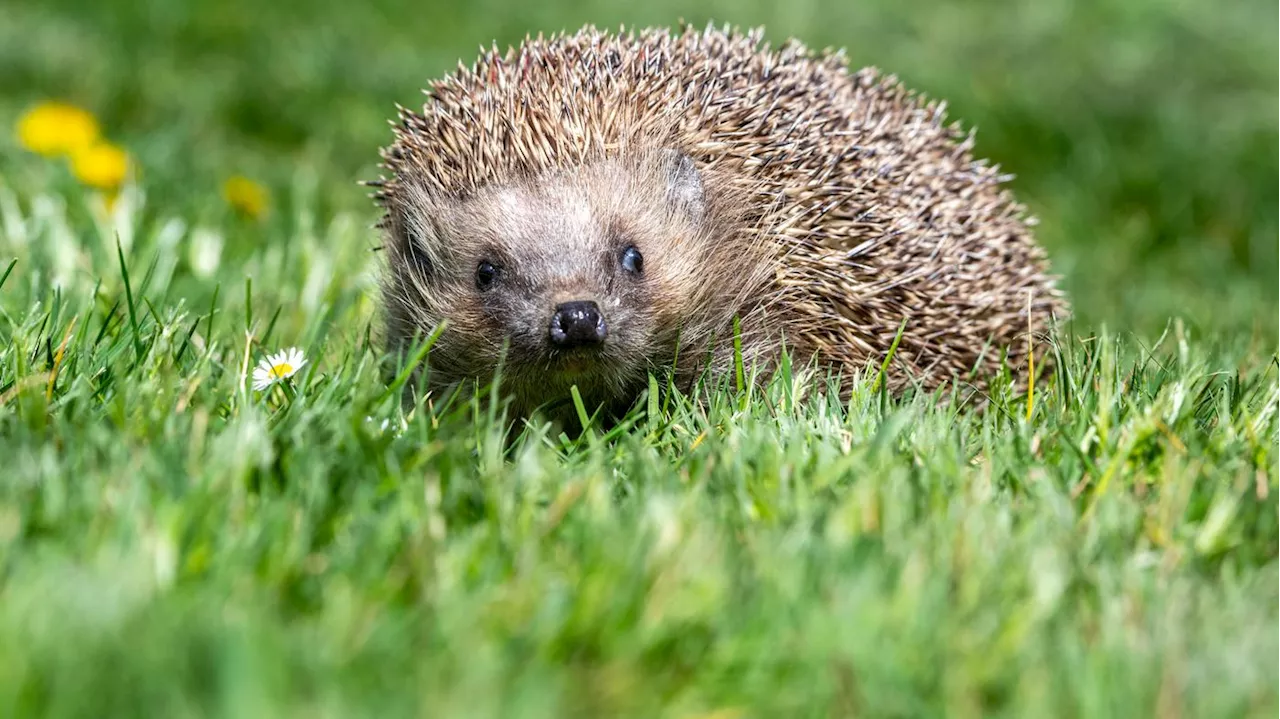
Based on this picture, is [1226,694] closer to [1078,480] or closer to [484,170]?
[1078,480]

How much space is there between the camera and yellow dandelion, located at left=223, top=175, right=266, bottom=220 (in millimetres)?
5465

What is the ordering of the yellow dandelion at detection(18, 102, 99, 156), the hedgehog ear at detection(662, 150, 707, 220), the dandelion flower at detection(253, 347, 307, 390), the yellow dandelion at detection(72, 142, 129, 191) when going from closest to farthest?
the dandelion flower at detection(253, 347, 307, 390) < the hedgehog ear at detection(662, 150, 707, 220) < the yellow dandelion at detection(72, 142, 129, 191) < the yellow dandelion at detection(18, 102, 99, 156)

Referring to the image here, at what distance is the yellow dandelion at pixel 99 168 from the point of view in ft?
17.7

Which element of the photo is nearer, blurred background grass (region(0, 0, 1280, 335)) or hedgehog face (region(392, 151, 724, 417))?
hedgehog face (region(392, 151, 724, 417))

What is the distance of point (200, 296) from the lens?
4391 mm

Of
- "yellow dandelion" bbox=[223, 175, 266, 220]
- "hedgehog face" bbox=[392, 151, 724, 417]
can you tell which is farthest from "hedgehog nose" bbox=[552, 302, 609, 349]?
"yellow dandelion" bbox=[223, 175, 266, 220]

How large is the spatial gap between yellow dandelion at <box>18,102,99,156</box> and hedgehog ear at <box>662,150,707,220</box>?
2.91 metres

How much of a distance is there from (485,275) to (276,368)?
667 millimetres

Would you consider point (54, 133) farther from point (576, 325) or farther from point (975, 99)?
point (975, 99)

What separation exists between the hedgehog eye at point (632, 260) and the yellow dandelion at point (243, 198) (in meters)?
2.30

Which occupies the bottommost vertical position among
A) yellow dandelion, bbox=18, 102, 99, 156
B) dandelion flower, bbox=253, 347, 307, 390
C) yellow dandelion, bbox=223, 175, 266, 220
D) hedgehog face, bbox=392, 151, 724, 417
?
dandelion flower, bbox=253, 347, 307, 390

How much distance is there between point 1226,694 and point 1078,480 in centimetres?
85

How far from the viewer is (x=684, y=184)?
151 inches

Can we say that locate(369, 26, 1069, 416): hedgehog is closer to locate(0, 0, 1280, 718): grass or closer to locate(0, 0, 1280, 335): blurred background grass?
locate(0, 0, 1280, 718): grass
